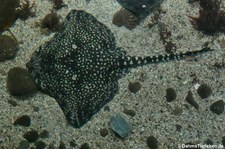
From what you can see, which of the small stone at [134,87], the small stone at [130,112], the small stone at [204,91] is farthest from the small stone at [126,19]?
the small stone at [204,91]

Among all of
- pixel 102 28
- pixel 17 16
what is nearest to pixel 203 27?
pixel 102 28

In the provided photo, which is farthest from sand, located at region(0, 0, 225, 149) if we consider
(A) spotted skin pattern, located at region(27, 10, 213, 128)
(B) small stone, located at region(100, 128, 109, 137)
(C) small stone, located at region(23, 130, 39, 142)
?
(A) spotted skin pattern, located at region(27, 10, 213, 128)

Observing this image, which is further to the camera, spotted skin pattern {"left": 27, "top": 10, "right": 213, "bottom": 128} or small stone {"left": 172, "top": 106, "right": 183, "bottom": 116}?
small stone {"left": 172, "top": 106, "right": 183, "bottom": 116}

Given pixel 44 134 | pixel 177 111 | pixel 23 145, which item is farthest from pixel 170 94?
pixel 23 145

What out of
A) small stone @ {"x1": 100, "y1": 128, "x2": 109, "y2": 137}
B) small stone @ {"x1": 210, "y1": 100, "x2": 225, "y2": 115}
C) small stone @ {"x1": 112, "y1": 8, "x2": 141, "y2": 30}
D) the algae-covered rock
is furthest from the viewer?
small stone @ {"x1": 112, "y1": 8, "x2": 141, "y2": 30}

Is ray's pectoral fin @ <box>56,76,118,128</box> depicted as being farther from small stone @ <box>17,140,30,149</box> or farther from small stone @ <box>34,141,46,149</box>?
small stone @ <box>17,140,30,149</box>

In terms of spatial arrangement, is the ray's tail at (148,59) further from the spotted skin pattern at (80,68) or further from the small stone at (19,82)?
the small stone at (19,82)

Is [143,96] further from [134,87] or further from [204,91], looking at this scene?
[204,91]
